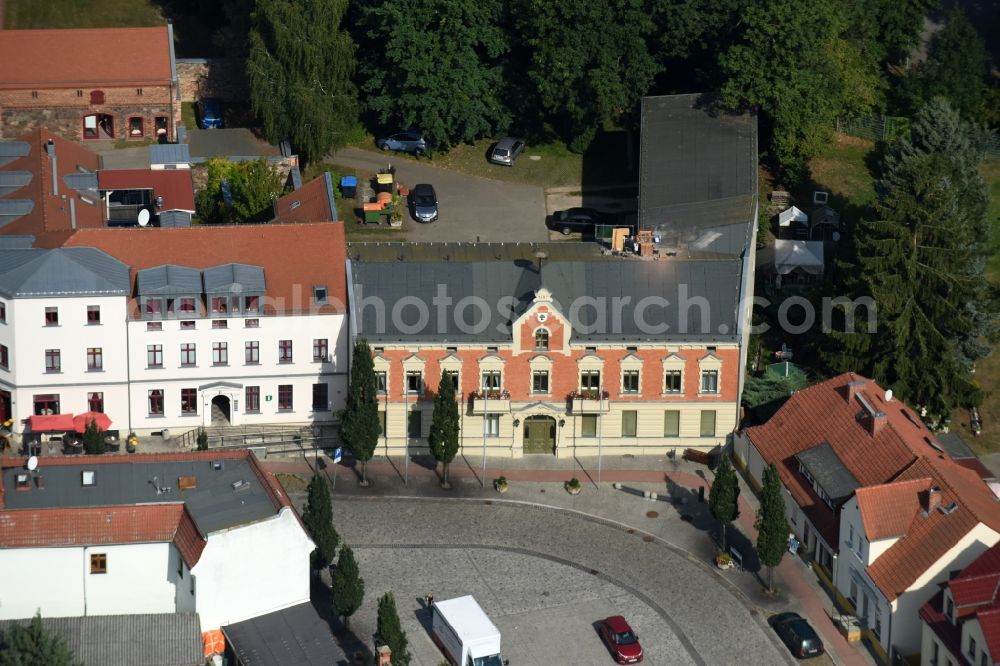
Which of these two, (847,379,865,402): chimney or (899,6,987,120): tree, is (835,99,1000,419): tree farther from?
(899,6,987,120): tree

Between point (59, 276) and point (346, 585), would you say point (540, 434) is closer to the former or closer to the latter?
point (346, 585)

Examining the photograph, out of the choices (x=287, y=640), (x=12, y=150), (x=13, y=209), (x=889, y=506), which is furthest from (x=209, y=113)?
(x=889, y=506)

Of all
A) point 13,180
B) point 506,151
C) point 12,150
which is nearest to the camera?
point 13,180

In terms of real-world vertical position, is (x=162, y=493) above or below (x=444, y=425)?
above

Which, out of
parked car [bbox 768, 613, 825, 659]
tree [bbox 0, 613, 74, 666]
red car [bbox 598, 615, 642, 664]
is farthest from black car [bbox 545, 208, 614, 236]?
tree [bbox 0, 613, 74, 666]

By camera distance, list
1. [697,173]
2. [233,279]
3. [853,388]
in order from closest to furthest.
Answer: [853,388], [233,279], [697,173]
